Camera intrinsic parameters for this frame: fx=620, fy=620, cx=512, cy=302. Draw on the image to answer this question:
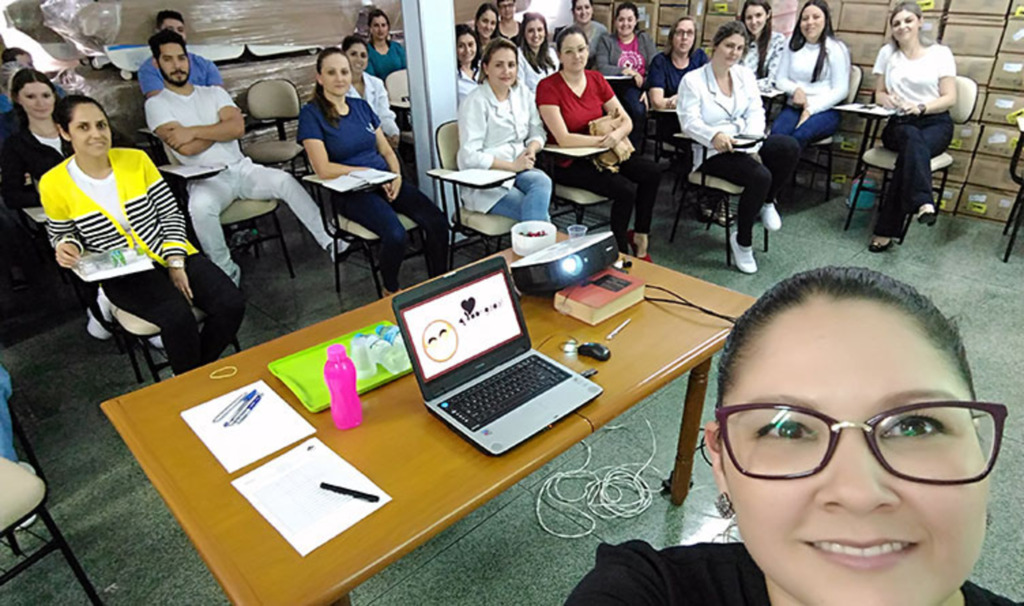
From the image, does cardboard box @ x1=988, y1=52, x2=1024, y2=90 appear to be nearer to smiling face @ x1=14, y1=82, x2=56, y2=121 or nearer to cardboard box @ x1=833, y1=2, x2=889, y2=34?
cardboard box @ x1=833, y1=2, x2=889, y2=34

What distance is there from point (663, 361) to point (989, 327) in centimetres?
241

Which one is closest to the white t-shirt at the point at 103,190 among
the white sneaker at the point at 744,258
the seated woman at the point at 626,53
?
the white sneaker at the point at 744,258

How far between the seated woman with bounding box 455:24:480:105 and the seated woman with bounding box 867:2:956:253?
9.14ft

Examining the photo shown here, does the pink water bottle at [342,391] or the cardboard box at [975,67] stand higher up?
the cardboard box at [975,67]

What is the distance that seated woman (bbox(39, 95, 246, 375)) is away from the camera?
2.28 meters

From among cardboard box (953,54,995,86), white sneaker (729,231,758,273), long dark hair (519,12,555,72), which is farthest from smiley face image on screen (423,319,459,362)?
cardboard box (953,54,995,86)

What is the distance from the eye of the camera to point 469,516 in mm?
1965

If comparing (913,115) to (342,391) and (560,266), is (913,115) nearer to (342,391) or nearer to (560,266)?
(560,266)

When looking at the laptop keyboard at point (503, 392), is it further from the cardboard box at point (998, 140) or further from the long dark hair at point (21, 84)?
the cardboard box at point (998, 140)

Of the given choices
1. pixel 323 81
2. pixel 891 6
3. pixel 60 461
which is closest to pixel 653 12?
pixel 891 6

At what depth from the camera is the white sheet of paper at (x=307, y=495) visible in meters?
1.07

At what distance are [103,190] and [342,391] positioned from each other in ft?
5.62

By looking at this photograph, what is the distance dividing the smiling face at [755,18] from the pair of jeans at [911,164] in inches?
48.0

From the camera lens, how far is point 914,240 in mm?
4016
